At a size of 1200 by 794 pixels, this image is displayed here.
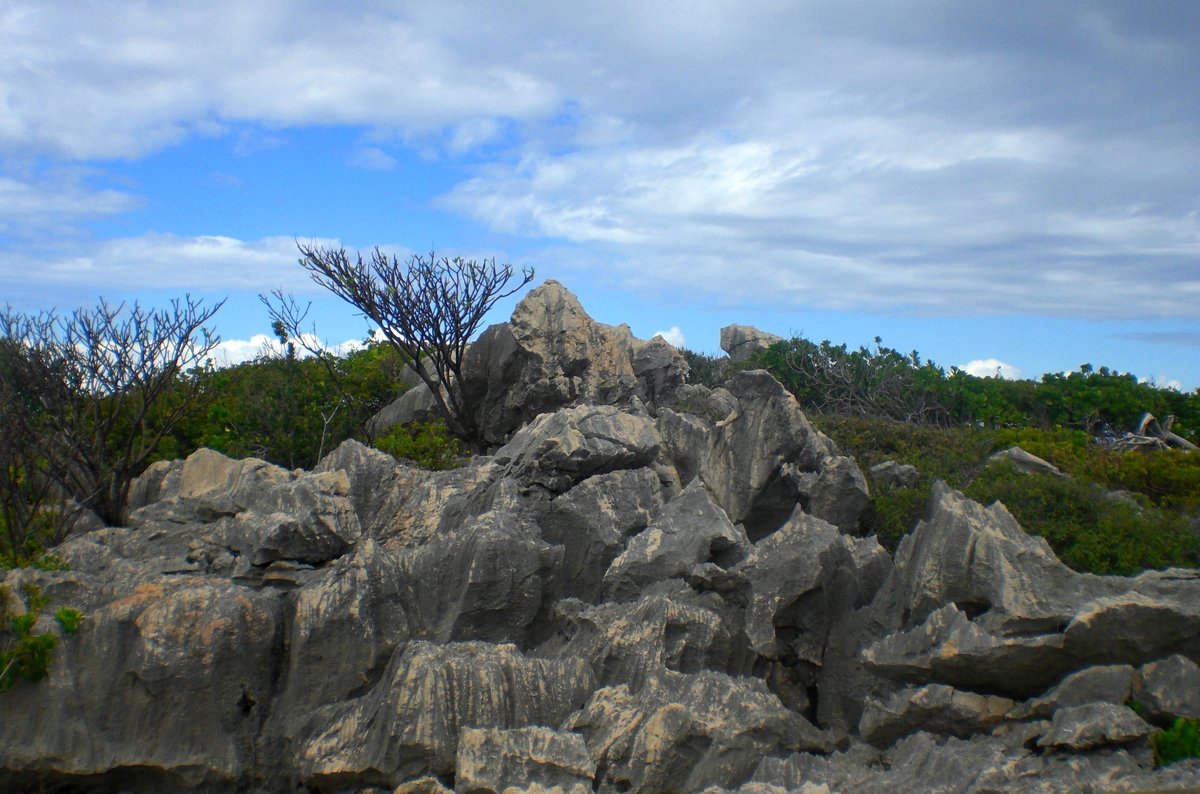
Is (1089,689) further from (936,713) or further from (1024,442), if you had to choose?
(1024,442)

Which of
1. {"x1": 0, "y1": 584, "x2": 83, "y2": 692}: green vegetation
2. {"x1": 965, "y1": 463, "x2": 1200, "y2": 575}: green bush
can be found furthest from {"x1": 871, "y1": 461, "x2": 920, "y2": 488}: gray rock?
{"x1": 0, "y1": 584, "x2": 83, "y2": 692}: green vegetation

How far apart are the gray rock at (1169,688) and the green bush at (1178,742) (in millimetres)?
126

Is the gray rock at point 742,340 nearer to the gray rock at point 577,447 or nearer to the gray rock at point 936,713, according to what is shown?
the gray rock at point 577,447

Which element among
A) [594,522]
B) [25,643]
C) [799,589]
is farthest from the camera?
[594,522]

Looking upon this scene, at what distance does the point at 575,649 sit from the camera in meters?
9.45

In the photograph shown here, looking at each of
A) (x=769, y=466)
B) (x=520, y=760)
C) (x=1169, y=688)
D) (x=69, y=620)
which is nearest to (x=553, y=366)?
(x=769, y=466)

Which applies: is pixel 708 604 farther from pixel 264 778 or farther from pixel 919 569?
pixel 264 778

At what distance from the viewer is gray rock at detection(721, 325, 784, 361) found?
36781 millimetres


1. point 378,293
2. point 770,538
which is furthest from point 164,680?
point 378,293

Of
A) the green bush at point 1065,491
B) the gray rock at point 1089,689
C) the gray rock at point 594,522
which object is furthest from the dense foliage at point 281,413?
the gray rock at point 1089,689

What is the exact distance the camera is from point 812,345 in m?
28.8

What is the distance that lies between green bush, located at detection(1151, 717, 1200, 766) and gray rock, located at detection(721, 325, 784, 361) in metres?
29.1

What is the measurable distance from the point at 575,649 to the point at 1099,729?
4.31m

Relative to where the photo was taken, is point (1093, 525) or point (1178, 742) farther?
point (1093, 525)
